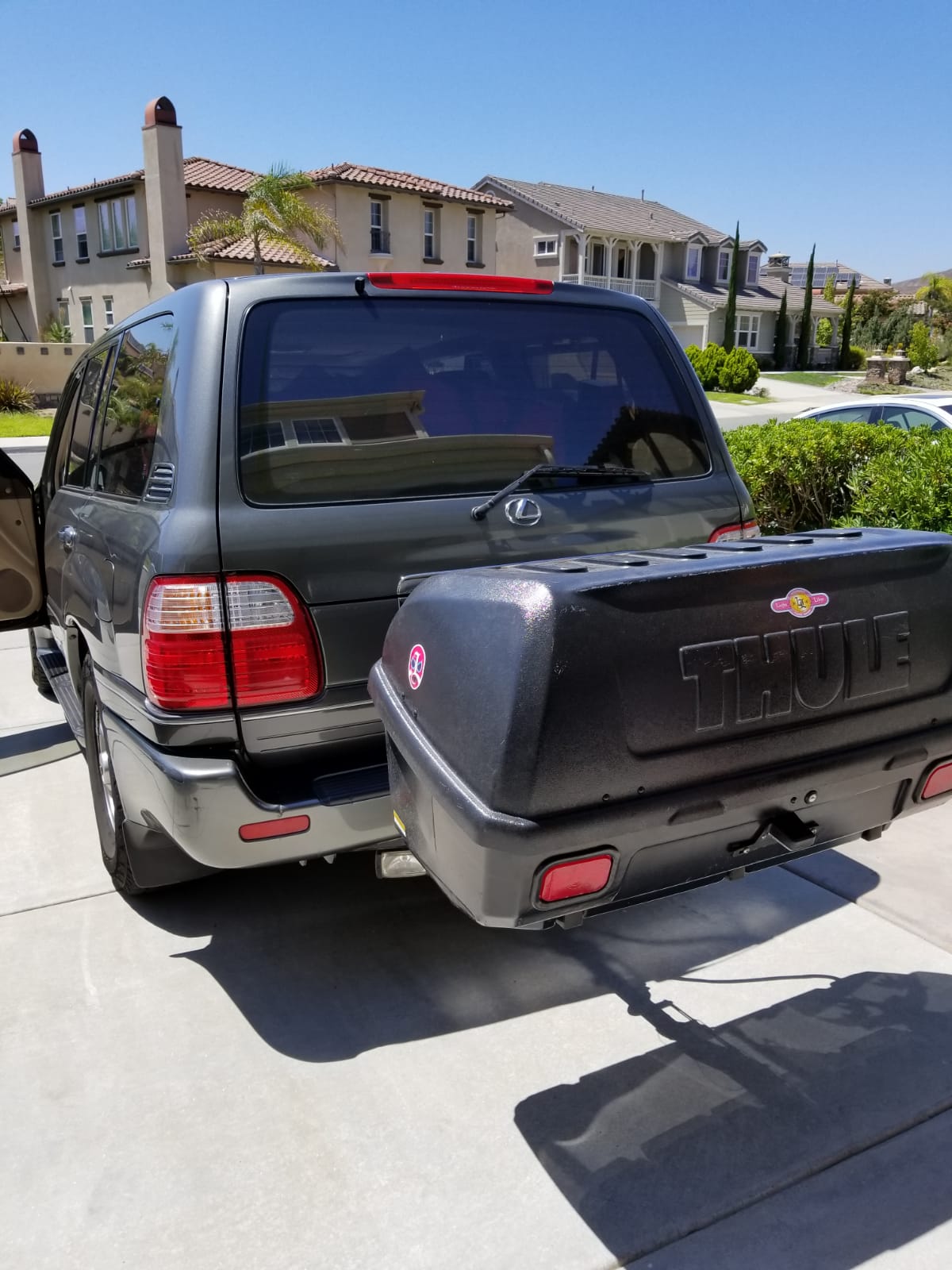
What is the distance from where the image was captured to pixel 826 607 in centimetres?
221

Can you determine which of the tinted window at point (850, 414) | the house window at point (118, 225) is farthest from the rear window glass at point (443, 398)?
the house window at point (118, 225)

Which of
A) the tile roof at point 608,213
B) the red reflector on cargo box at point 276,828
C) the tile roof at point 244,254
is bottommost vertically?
the red reflector on cargo box at point 276,828

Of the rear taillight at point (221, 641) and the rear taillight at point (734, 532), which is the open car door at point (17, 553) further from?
the rear taillight at point (734, 532)

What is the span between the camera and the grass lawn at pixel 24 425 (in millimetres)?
22312

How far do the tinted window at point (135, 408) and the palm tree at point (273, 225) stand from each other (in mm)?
24653

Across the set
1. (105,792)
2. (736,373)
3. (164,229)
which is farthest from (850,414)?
(736,373)

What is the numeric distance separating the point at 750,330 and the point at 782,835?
54.1 m

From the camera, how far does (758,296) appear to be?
54.4 m

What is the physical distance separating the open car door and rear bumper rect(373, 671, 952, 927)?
2.77 m

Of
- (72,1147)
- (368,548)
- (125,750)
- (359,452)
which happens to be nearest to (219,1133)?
(72,1147)

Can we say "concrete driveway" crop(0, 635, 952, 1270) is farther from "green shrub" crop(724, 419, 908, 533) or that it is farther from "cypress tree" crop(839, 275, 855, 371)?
"cypress tree" crop(839, 275, 855, 371)

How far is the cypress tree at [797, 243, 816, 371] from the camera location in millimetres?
49812

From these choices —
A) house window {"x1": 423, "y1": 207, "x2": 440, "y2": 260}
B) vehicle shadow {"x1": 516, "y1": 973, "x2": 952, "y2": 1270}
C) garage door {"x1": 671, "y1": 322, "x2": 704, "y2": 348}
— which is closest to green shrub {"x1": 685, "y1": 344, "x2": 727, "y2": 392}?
house window {"x1": 423, "y1": 207, "x2": 440, "y2": 260}

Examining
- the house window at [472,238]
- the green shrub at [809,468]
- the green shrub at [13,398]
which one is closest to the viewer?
the green shrub at [809,468]
